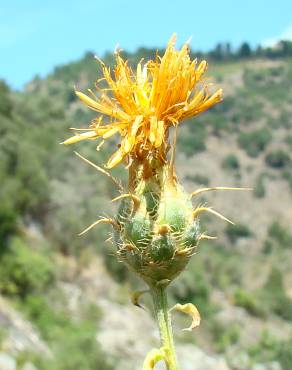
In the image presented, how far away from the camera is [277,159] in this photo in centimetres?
9388

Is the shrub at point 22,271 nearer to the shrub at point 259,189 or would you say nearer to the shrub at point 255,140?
the shrub at point 259,189

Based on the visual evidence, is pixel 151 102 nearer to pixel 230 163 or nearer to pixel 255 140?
pixel 230 163

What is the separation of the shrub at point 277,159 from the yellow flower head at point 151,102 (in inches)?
3552

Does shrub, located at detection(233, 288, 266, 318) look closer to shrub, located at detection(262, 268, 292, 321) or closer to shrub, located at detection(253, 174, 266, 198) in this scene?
shrub, located at detection(262, 268, 292, 321)

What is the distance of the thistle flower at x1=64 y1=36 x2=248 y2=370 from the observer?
2.83 meters

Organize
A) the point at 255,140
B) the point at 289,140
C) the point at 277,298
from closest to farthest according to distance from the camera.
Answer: the point at 277,298, the point at 289,140, the point at 255,140

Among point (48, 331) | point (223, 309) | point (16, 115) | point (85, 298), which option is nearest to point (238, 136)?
point (223, 309)

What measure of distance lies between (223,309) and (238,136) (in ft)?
151

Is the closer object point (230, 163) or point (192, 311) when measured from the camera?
point (192, 311)

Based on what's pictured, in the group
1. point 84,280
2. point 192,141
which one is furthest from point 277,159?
point 84,280

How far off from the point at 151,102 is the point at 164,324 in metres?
0.87

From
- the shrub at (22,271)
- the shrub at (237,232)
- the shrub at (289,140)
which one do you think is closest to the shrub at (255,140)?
the shrub at (289,140)


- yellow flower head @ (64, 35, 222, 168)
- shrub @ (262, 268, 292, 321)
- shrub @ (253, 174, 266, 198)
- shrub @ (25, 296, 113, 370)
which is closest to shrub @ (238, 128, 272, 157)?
shrub @ (253, 174, 266, 198)

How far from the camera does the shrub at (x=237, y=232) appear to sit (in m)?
81.9
